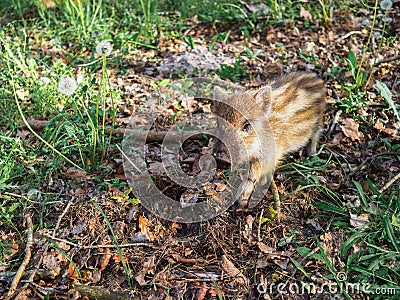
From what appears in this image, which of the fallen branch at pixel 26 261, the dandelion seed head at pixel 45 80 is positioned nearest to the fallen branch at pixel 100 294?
the fallen branch at pixel 26 261

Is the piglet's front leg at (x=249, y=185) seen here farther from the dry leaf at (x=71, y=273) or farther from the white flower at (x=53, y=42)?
the white flower at (x=53, y=42)

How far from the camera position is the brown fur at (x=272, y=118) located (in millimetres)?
4160

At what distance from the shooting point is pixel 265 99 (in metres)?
4.23

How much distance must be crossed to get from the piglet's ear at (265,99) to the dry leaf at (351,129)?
37.3 inches

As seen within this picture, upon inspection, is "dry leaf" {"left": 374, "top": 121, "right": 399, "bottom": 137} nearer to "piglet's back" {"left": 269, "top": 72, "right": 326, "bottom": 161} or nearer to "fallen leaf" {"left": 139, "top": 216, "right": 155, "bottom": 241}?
"piglet's back" {"left": 269, "top": 72, "right": 326, "bottom": 161}

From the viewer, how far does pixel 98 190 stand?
4262 millimetres

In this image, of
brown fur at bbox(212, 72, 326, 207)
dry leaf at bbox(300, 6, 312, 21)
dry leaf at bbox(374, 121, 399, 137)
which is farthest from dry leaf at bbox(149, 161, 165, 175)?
dry leaf at bbox(300, 6, 312, 21)

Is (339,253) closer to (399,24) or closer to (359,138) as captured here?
(359,138)

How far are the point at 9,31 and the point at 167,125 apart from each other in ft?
9.91

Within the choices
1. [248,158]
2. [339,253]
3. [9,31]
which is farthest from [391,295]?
[9,31]

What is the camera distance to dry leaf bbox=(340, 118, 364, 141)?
15.4ft

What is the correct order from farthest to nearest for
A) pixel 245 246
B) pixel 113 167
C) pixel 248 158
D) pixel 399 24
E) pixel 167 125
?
pixel 399 24, pixel 167 125, pixel 113 167, pixel 248 158, pixel 245 246

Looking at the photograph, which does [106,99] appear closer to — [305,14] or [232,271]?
[232,271]

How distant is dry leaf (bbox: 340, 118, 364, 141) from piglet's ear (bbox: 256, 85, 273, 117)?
95 centimetres
